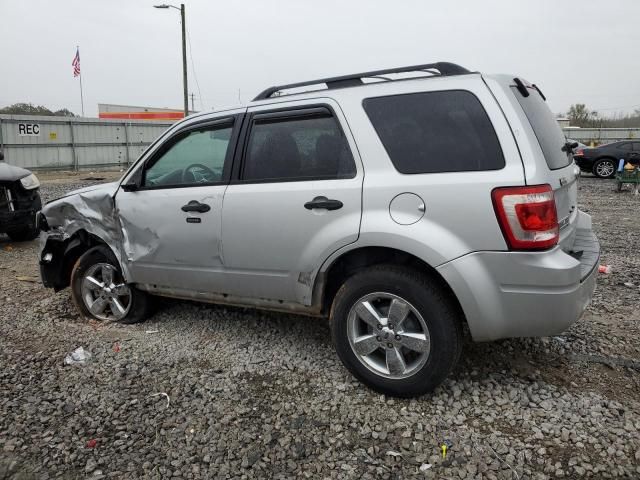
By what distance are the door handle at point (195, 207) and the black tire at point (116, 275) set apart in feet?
3.22

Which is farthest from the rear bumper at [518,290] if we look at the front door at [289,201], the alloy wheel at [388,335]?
the front door at [289,201]

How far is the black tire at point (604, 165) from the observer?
17.0 metres

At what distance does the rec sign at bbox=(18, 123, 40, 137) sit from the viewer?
1842cm

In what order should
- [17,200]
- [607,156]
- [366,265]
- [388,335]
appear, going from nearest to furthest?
[388,335]
[366,265]
[17,200]
[607,156]

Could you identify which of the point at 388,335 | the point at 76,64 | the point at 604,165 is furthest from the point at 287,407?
the point at 76,64

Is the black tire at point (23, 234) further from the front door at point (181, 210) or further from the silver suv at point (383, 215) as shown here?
the silver suv at point (383, 215)

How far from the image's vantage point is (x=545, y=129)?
2963 millimetres

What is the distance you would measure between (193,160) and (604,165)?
17332 millimetres

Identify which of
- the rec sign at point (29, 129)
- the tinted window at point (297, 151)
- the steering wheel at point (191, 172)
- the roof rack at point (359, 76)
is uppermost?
the rec sign at point (29, 129)

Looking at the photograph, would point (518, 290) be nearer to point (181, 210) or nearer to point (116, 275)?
point (181, 210)

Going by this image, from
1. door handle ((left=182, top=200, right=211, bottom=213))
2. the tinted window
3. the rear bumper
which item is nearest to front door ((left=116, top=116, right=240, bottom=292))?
door handle ((left=182, top=200, right=211, bottom=213))

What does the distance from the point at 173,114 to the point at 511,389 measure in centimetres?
3339

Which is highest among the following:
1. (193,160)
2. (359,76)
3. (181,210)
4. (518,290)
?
(359,76)

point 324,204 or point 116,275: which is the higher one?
point 324,204
